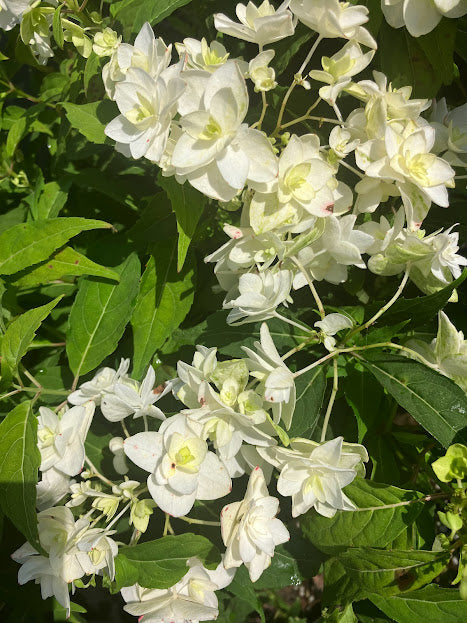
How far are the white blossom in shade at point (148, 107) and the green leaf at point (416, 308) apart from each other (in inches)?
19.5

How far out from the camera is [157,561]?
0.93 metres

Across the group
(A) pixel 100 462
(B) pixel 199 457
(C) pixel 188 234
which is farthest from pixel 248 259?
(A) pixel 100 462

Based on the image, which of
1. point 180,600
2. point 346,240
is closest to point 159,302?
point 346,240

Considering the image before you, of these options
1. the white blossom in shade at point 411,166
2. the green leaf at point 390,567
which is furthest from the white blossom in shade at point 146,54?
the green leaf at point 390,567

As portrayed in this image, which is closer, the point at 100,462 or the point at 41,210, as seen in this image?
the point at 100,462

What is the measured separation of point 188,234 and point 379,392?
1.56 feet

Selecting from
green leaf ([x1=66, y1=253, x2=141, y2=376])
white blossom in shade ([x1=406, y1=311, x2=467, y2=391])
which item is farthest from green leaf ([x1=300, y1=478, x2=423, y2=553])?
green leaf ([x1=66, y1=253, x2=141, y2=376])

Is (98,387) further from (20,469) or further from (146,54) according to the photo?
(146,54)

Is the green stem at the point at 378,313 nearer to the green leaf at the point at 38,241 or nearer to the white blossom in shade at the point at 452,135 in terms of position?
the white blossom in shade at the point at 452,135

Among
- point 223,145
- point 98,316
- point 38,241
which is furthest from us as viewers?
point 98,316

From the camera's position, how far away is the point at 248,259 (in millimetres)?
892

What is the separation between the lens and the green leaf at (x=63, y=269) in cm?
114

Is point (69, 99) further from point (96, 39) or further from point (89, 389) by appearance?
point (89, 389)

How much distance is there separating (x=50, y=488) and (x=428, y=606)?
2.51 ft
